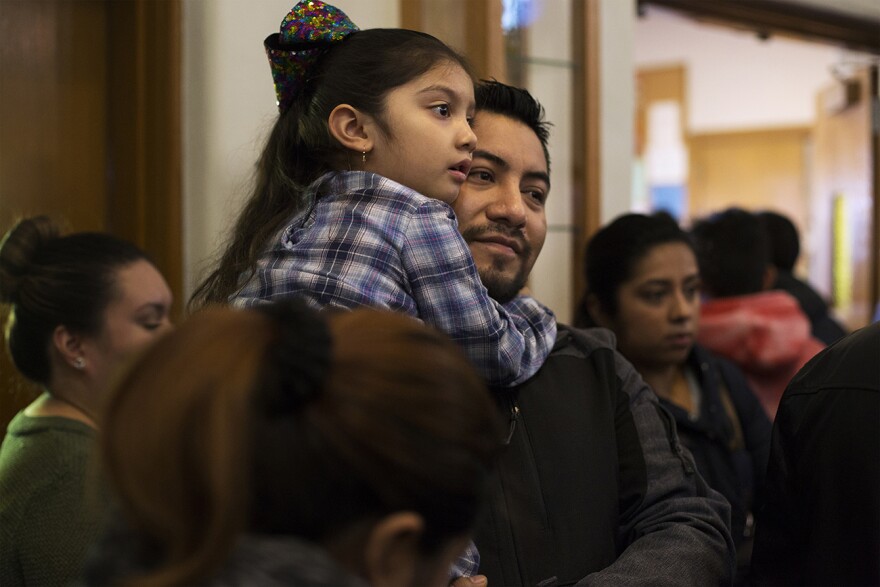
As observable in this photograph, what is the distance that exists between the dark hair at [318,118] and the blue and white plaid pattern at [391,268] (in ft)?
0.43

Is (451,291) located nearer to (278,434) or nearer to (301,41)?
(301,41)

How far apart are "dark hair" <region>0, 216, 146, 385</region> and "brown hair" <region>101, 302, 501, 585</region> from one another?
4.25 ft

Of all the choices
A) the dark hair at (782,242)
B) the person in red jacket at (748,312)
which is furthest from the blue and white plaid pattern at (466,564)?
the dark hair at (782,242)

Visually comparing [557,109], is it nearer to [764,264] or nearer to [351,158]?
[764,264]

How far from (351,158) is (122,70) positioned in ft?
3.52

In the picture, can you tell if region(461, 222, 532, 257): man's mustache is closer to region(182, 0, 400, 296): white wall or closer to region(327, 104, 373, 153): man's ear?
region(327, 104, 373, 153): man's ear

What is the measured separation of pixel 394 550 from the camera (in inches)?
32.9

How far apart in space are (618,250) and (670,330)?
0.83 feet

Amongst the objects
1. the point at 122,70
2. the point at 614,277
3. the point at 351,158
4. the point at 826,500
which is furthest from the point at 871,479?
the point at 122,70

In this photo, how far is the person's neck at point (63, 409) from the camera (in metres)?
2.00

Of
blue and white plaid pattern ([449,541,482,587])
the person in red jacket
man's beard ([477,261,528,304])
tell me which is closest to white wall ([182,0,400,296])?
man's beard ([477,261,528,304])

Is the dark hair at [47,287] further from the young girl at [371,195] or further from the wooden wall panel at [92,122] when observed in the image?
the young girl at [371,195]

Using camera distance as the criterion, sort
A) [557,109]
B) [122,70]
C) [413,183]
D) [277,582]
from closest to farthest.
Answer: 1. [277,582]
2. [413,183]
3. [122,70]
4. [557,109]

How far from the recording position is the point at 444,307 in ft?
4.69
